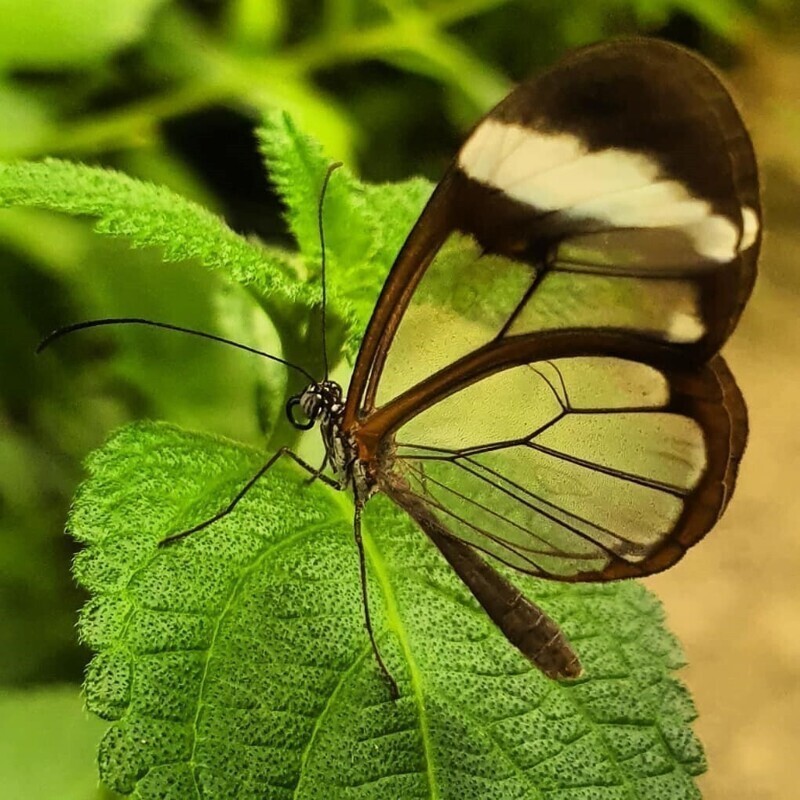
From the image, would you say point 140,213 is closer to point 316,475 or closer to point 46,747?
point 316,475

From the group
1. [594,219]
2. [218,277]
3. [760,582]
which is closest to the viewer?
[594,219]

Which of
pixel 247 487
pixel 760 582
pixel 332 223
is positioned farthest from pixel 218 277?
pixel 760 582

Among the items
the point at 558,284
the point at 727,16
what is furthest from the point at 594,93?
the point at 727,16

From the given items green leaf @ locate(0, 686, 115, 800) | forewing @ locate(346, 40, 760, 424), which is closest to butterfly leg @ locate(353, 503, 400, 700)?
forewing @ locate(346, 40, 760, 424)

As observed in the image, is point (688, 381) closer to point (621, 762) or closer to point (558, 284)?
point (558, 284)

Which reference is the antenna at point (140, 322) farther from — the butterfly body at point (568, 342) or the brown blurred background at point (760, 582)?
the brown blurred background at point (760, 582)

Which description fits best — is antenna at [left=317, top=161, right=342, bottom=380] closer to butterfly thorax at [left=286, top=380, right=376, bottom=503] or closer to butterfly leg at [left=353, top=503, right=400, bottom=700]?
butterfly thorax at [left=286, top=380, right=376, bottom=503]
